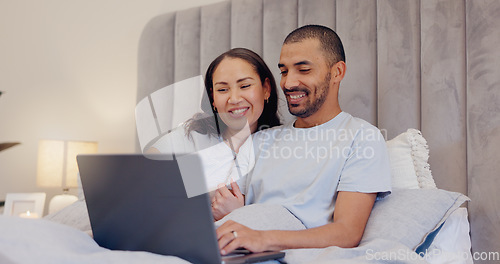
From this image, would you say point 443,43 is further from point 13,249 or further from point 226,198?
point 13,249

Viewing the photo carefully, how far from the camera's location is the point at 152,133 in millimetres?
2055

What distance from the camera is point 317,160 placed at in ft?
4.34

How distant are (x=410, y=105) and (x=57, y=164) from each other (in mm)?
1592

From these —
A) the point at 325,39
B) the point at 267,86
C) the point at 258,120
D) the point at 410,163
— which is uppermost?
the point at 325,39

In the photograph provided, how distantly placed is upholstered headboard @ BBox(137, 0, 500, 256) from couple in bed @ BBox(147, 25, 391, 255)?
1.03 ft

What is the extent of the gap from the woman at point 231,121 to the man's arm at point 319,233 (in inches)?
14.2

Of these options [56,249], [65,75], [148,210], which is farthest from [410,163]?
[65,75]

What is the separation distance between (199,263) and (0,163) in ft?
7.28

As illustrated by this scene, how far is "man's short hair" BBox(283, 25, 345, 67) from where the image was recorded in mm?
1426

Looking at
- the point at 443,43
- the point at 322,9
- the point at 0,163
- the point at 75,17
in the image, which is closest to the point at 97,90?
the point at 75,17

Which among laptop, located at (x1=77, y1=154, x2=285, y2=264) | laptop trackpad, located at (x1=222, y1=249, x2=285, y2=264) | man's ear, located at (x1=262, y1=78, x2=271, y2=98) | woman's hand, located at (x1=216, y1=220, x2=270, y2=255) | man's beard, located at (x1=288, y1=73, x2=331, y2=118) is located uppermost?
man's ear, located at (x1=262, y1=78, x2=271, y2=98)

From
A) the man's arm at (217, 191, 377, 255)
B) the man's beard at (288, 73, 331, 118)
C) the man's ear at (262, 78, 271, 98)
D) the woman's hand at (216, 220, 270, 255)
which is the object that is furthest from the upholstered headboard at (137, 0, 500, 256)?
the woman's hand at (216, 220, 270, 255)

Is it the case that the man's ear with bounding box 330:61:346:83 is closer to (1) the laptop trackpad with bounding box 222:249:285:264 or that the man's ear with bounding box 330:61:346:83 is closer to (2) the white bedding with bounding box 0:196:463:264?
(2) the white bedding with bounding box 0:196:463:264

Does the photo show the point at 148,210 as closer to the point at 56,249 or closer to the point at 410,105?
the point at 56,249
